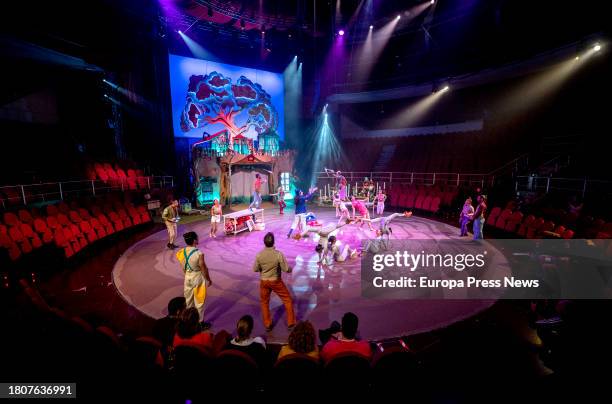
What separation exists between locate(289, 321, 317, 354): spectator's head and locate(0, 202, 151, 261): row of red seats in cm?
718

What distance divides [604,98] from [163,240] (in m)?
19.7

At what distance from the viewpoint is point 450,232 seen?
36.4ft

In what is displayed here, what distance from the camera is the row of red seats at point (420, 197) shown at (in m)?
14.1

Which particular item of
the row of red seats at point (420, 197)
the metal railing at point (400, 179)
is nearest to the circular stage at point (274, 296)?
the row of red seats at point (420, 197)

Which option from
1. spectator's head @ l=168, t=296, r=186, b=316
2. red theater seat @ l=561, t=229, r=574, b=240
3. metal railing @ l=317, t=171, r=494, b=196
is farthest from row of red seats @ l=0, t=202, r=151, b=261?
red theater seat @ l=561, t=229, r=574, b=240

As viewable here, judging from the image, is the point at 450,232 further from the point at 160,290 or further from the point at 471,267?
the point at 160,290

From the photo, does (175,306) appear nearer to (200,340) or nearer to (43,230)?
(200,340)

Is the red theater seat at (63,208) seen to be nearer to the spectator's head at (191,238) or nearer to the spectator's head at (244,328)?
the spectator's head at (191,238)

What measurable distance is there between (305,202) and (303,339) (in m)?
7.65

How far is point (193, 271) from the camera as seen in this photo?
4695 millimetres

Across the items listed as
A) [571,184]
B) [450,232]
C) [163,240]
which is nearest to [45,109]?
[163,240]

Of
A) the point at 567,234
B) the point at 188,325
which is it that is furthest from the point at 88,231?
the point at 567,234

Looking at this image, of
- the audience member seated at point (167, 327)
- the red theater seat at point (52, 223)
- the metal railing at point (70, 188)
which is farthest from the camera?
the metal railing at point (70, 188)

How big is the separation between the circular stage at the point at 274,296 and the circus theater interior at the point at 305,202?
6 centimetres
